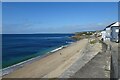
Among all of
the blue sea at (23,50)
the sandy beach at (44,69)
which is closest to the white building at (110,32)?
the sandy beach at (44,69)

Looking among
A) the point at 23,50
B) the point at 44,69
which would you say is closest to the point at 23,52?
the point at 23,50

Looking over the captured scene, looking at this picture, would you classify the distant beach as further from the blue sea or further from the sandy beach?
the sandy beach

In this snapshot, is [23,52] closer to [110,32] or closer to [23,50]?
[23,50]

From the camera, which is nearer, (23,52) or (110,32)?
(110,32)

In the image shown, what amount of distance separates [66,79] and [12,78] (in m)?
9.35

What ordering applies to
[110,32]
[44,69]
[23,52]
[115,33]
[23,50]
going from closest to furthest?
[44,69]
[115,33]
[110,32]
[23,52]
[23,50]

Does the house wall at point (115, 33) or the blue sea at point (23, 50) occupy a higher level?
the house wall at point (115, 33)

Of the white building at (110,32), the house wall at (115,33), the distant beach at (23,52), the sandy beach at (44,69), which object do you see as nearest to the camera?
the sandy beach at (44,69)

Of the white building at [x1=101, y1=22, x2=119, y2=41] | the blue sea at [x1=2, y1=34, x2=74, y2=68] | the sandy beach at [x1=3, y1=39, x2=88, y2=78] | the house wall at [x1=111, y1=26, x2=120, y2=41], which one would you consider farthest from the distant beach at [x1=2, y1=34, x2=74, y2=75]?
the house wall at [x1=111, y1=26, x2=120, y2=41]

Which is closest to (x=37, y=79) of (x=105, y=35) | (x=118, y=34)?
(x=118, y=34)

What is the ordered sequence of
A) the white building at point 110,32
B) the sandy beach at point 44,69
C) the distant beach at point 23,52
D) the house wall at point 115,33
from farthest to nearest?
the white building at point 110,32 < the house wall at point 115,33 < the distant beach at point 23,52 < the sandy beach at point 44,69

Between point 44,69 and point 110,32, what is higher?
point 110,32

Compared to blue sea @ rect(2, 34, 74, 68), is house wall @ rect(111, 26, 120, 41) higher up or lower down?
higher up

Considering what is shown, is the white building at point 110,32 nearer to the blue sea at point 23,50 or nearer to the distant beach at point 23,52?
the distant beach at point 23,52
